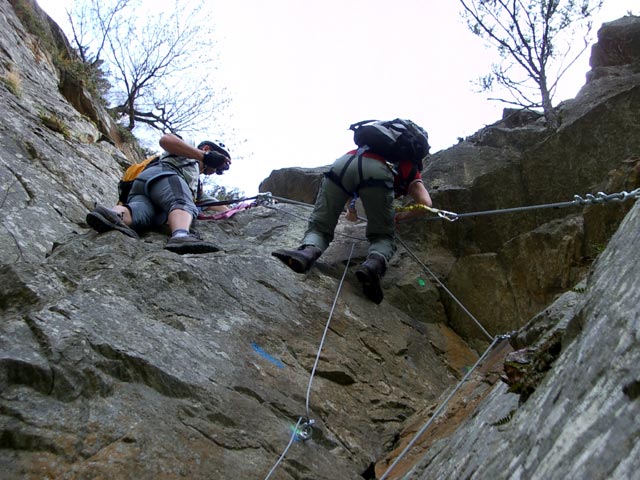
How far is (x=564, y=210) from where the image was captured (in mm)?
6402

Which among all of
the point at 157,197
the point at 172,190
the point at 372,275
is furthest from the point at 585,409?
the point at 157,197

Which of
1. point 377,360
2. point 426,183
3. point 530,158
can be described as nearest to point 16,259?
point 377,360

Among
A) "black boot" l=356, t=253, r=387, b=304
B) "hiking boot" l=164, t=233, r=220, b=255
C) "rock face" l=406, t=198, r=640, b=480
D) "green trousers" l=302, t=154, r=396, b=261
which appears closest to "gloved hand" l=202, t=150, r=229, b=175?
"green trousers" l=302, t=154, r=396, b=261

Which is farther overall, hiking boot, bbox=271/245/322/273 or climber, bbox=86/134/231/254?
climber, bbox=86/134/231/254

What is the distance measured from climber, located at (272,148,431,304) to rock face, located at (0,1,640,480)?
0.22 m

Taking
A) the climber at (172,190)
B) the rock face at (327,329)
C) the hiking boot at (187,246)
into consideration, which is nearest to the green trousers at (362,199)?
the rock face at (327,329)

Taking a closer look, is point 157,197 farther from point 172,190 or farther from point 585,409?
point 585,409

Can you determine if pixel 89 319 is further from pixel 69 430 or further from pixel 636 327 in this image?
pixel 636 327

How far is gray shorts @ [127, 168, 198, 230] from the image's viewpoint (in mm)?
6195

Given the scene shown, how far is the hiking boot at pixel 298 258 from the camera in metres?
5.68

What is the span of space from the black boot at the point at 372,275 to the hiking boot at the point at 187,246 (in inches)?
51.1

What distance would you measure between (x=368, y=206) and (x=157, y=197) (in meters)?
2.11

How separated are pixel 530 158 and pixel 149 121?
12.0m

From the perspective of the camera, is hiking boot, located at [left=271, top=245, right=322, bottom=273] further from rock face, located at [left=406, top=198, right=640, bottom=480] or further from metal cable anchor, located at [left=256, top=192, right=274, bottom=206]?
rock face, located at [left=406, top=198, right=640, bottom=480]
